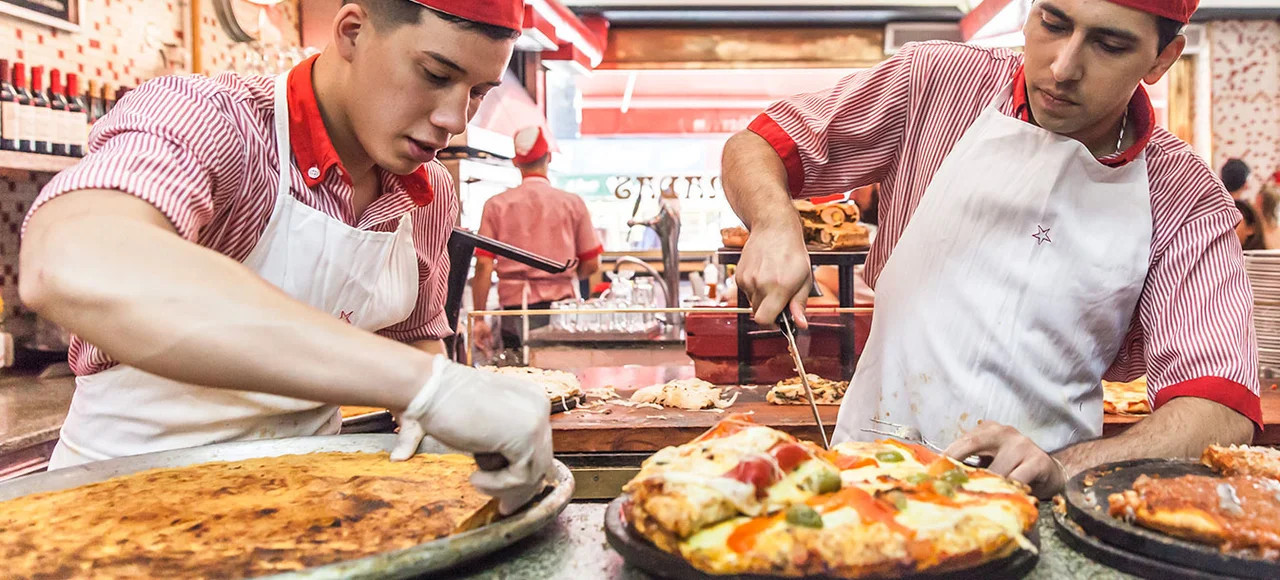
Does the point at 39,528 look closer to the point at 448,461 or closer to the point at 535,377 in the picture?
the point at 448,461

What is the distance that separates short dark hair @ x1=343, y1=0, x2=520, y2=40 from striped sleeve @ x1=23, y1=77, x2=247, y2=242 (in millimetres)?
280

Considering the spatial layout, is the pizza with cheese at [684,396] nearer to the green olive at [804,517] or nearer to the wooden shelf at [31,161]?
the green olive at [804,517]

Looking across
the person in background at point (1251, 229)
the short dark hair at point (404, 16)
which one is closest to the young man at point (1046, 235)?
the short dark hair at point (404, 16)

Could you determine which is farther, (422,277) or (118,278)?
(422,277)

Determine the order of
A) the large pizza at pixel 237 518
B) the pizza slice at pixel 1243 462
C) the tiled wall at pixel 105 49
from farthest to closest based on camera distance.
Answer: the tiled wall at pixel 105 49
the pizza slice at pixel 1243 462
the large pizza at pixel 237 518

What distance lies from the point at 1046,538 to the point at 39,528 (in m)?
1.19

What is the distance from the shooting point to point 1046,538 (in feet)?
3.59

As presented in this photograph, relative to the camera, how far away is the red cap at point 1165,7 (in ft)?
5.33

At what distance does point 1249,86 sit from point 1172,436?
824 cm

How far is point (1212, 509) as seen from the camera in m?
0.98

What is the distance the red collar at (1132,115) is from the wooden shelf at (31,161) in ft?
9.39

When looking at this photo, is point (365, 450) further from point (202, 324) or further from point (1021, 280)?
point (1021, 280)

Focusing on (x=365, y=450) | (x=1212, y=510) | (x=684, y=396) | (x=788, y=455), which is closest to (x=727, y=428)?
(x=788, y=455)

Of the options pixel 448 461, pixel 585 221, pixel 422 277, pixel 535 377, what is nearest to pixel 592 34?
pixel 585 221
